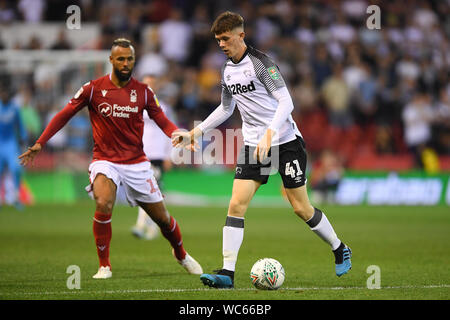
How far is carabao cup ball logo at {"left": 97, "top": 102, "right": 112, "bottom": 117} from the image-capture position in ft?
27.2

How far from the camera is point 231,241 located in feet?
24.5

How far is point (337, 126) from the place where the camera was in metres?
21.2

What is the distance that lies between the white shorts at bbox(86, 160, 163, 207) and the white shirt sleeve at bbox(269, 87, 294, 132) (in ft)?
5.90

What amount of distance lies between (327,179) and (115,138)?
12.4m

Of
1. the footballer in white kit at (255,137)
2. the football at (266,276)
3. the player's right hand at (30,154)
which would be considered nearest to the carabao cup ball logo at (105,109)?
the player's right hand at (30,154)

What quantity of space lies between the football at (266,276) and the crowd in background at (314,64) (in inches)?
505

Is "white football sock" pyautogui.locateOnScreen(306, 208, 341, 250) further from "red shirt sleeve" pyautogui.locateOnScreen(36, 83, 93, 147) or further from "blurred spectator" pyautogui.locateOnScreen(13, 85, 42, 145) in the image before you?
"blurred spectator" pyautogui.locateOnScreen(13, 85, 42, 145)

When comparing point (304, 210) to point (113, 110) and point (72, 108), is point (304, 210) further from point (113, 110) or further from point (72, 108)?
point (72, 108)

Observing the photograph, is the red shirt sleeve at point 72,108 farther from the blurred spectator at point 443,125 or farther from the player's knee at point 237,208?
the blurred spectator at point 443,125

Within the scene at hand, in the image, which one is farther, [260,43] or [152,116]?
[260,43]

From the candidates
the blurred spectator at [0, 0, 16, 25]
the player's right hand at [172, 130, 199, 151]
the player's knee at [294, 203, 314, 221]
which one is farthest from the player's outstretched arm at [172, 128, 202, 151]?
the blurred spectator at [0, 0, 16, 25]

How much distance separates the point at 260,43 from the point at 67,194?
6.76m

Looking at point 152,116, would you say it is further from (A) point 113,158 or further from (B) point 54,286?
(B) point 54,286

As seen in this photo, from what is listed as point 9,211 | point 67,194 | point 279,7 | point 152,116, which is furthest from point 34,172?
point 152,116
